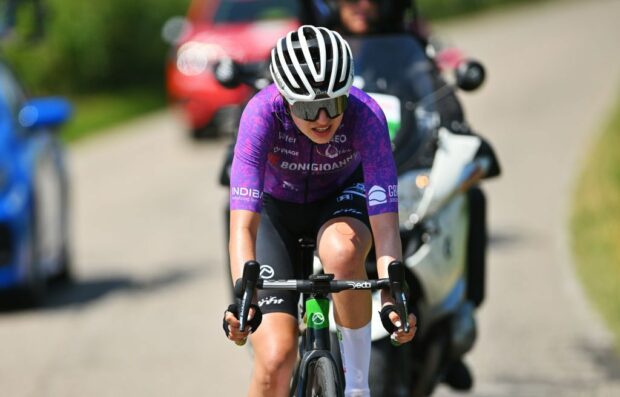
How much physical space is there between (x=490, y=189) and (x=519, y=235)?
9.24ft

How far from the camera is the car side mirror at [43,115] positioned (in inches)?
456

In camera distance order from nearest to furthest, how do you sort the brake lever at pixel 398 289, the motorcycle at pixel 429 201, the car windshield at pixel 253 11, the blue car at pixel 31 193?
the brake lever at pixel 398 289 → the motorcycle at pixel 429 201 → the blue car at pixel 31 193 → the car windshield at pixel 253 11

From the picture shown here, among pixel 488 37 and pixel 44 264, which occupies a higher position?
pixel 488 37

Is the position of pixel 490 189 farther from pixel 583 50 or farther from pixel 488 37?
pixel 488 37

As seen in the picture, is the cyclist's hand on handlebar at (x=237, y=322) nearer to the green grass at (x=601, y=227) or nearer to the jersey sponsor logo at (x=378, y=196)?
the jersey sponsor logo at (x=378, y=196)

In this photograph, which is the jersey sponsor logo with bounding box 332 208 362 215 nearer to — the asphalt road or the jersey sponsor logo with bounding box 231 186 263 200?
the jersey sponsor logo with bounding box 231 186 263 200

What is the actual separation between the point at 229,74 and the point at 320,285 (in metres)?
3.06

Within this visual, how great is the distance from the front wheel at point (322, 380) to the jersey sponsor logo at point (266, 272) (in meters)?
0.50

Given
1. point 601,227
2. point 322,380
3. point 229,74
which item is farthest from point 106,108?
point 322,380

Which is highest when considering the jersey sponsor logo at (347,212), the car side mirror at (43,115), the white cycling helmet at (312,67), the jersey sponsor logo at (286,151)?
the car side mirror at (43,115)

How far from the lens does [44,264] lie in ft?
38.4

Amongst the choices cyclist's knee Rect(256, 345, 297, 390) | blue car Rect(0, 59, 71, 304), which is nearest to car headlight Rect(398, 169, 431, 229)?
cyclist's knee Rect(256, 345, 297, 390)

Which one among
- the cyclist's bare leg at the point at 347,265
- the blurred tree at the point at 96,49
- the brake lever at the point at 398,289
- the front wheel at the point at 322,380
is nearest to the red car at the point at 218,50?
the blurred tree at the point at 96,49

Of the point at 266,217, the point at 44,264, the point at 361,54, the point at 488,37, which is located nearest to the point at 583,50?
the point at 488,37
